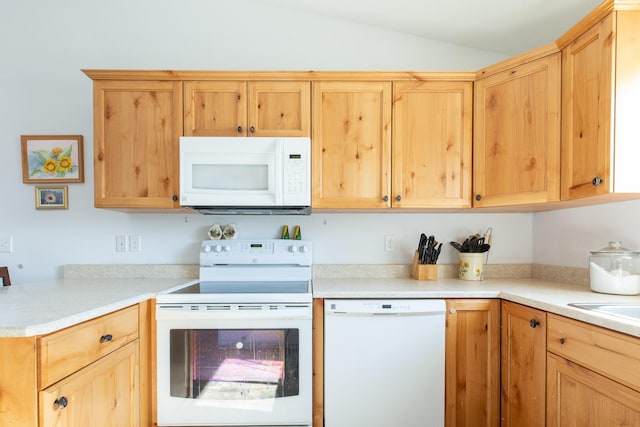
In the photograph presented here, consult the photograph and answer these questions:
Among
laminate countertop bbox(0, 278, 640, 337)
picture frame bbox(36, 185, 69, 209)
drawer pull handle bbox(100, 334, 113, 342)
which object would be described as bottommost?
drawer pull handle bbox(100, 334, 113, 342)

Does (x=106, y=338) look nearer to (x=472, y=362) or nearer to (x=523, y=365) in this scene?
(x=472, y=362)

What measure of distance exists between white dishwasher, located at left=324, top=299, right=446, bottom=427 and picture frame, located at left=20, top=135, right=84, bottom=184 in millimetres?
1923

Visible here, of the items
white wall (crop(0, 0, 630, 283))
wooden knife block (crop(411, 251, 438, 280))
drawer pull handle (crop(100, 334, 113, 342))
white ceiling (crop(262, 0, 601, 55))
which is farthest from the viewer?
white wall (crop(0, 0, 630, 283))

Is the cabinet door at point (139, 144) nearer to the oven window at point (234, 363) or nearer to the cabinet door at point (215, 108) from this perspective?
the cabinet door at point (215, 108)

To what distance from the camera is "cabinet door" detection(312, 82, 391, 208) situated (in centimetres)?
186

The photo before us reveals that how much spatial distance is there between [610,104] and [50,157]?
10.0 feet

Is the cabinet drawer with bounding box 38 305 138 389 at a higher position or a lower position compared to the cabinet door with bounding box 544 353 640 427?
higher

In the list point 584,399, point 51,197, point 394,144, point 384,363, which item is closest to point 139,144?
point 51,197

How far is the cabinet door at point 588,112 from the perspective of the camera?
132 centimetres

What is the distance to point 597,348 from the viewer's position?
112 centimetres

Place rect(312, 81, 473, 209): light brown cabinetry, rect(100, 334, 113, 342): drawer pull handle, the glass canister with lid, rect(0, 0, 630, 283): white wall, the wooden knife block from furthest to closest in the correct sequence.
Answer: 1. rect(0, 0, 630, 283): white wall
2. the wooden knife block
3. rect(312, 81, 473, 209): light brown cabinetry
4. the glass canister with lid
5. rect(100, 334, 113, 342): drawer pull handle

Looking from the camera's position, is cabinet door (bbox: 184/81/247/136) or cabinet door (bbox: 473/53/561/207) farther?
cabinet door (bbox: 184/81/247/136)

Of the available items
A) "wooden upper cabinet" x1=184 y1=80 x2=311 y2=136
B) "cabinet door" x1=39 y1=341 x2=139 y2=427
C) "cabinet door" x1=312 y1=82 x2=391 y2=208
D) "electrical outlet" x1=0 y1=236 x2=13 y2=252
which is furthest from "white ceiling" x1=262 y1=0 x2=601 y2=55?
"electrical outlet" x1=0 y1=236 x2=13 y2=252

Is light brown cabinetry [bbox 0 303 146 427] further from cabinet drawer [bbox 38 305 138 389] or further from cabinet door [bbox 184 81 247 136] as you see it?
cabinet door [bbox 184 81 247 136]
